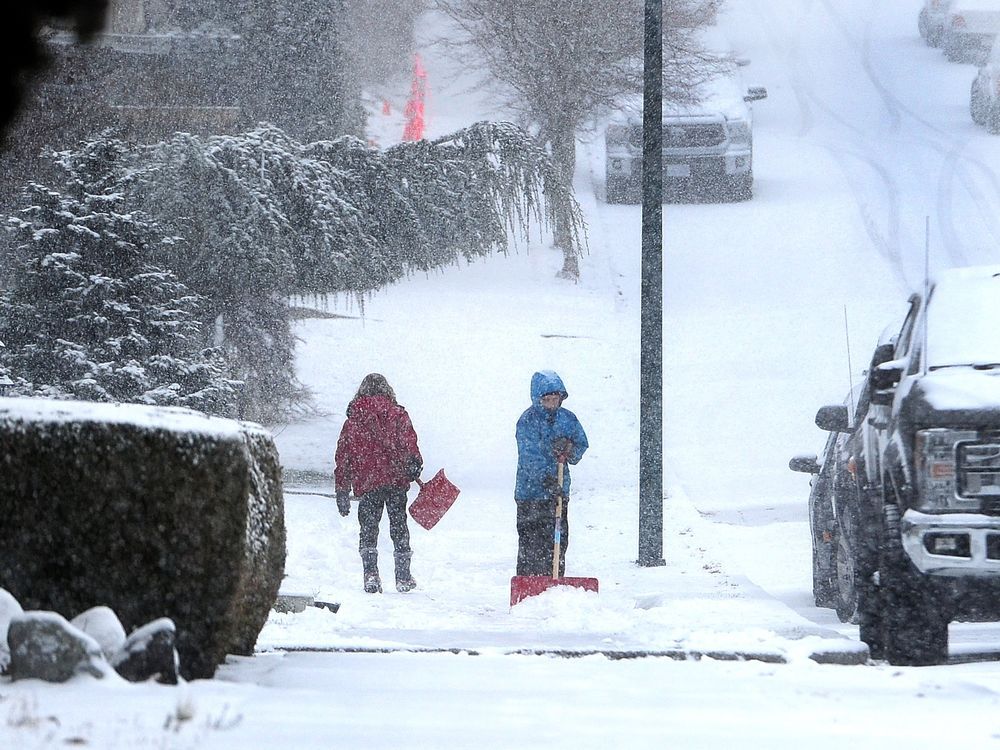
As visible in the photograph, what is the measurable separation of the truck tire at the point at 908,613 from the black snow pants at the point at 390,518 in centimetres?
461

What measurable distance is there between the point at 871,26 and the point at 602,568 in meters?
34.7

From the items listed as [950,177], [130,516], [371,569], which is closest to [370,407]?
[371,569]

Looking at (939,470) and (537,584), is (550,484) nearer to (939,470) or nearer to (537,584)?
(537,584)


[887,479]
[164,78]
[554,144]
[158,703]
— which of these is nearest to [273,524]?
[158,703]

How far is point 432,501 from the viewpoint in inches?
433

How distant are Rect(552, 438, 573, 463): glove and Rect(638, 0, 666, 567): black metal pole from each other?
4.92 feet

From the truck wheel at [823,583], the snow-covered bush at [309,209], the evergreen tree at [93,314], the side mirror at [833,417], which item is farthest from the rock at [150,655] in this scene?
the snow-covered bush at [309,209]

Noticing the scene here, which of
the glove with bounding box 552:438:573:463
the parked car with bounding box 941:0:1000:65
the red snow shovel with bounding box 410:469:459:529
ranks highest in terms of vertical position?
the parked car with bounding box 941:0:1000:65

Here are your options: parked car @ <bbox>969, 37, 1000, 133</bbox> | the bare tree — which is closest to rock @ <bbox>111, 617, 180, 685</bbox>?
the bare tree

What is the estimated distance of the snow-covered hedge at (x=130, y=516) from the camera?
473 cm

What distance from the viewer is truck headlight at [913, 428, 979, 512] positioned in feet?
20.4

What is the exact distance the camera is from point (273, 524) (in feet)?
17.9

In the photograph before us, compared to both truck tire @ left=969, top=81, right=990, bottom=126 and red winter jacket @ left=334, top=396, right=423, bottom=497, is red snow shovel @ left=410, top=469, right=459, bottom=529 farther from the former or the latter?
truck tire @ left=969, top=81, right=990, bottom=126

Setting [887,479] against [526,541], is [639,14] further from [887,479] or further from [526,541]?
[887,479]
